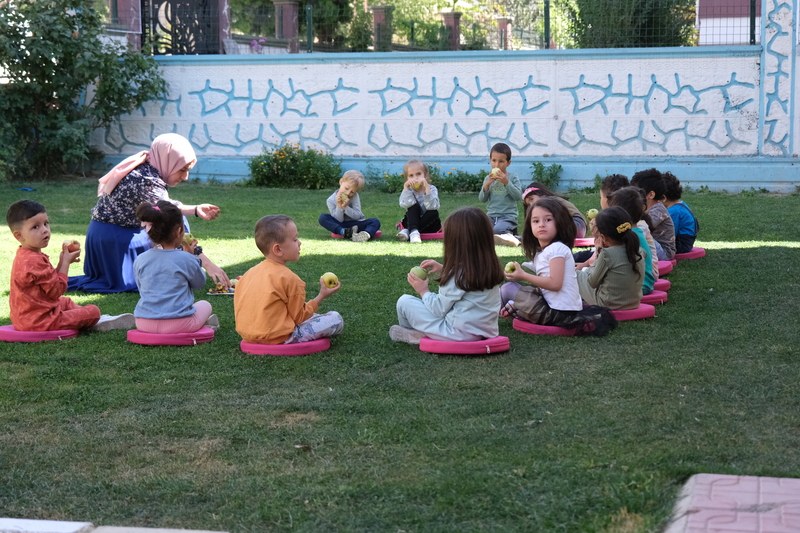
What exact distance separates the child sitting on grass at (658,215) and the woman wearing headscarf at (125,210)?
12.8ft

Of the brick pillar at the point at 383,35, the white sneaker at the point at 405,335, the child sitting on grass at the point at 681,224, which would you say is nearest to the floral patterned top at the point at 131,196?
the white sneaker at the point at 405,335

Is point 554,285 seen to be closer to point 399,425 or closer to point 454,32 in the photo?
point 399,425

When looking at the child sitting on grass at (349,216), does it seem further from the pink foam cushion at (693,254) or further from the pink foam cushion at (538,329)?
the pink foam cushion at (538,329)

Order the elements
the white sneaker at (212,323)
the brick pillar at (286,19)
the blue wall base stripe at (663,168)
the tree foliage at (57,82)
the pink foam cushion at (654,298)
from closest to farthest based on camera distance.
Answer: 1. the white sneaker at (212,323)
2. the pink foam cushion at (654,298)
3. the blue wall base stripe at (663,168)
4. the tree foliage at (57,82)
5. the brick pillar at (286,19)

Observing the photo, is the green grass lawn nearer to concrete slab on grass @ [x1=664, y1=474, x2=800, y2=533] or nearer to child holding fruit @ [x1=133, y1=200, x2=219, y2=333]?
concrete slab on grass @ [x1=664, y1=474, x2=800, y2=533]

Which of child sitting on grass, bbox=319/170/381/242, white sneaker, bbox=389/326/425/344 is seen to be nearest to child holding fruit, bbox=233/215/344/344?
white sneaker, bbox=389/326/425/344

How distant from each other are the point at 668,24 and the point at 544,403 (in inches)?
471

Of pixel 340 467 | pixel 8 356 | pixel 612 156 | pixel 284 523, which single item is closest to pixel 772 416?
pixel 340 467

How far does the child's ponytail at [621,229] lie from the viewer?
576 centimetres

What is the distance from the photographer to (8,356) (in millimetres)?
5074

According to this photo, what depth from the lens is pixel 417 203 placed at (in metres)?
9.45

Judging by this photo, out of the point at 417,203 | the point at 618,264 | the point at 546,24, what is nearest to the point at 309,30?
the point at 546,24

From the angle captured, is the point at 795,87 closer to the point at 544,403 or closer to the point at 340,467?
the point at 544,403

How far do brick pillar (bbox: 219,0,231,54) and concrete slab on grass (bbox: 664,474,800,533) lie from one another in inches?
600
